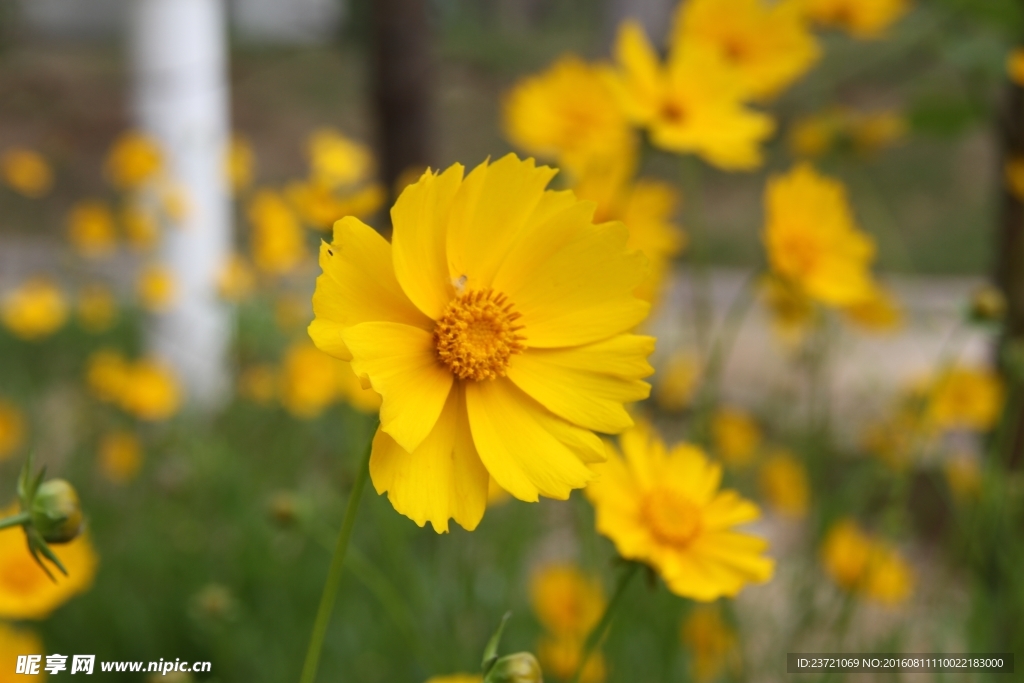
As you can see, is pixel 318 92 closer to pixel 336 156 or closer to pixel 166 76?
pixel 166 76

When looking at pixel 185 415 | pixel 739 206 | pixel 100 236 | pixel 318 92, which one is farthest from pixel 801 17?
pixel 318 92

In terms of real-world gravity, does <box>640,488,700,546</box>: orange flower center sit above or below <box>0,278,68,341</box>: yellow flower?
below

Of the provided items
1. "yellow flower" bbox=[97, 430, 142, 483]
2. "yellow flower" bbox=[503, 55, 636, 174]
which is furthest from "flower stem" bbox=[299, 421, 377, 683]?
"yellow flower" bbox=[97, 430, 142, 483]

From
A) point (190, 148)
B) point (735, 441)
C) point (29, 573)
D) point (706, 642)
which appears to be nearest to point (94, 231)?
point (190, 148)

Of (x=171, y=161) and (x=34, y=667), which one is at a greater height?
(x=171, y=161)

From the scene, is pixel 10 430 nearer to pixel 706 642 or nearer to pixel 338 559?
pixel 706 642

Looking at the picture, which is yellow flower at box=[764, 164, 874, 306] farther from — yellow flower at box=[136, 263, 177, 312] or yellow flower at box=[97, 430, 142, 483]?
yellow flower at box=[136, 263, 177, 312]
